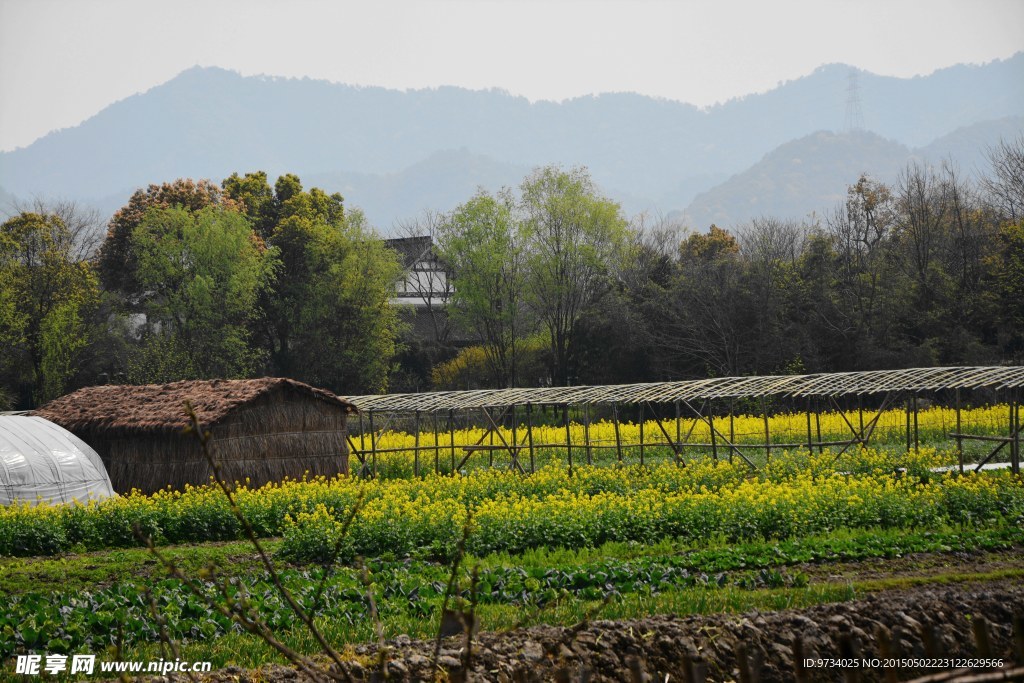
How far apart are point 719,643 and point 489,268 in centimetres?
3845

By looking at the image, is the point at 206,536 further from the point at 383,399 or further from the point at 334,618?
the point at 383,399

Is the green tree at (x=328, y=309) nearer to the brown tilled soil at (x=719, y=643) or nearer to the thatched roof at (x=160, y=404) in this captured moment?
the thatched roof at (x=160, y=404)

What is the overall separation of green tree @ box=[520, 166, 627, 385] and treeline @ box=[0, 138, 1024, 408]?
0.09 metres

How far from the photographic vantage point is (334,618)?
31.1ft

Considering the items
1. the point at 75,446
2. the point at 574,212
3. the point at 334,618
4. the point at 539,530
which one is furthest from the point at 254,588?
the point at 574,212

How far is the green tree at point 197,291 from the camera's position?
39.6m

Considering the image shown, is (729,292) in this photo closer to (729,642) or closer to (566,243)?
(566,243)

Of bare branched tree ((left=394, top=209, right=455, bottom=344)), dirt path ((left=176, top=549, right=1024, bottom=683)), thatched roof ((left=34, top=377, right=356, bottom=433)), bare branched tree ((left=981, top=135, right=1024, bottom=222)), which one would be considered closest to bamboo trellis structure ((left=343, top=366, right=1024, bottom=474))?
thatched roof ((left=34, top=377, right=356, bottom=433))

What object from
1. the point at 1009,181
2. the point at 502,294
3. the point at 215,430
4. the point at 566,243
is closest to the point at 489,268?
the point at 502,294

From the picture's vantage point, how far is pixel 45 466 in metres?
19.2

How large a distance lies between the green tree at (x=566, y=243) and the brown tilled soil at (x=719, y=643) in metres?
36.4

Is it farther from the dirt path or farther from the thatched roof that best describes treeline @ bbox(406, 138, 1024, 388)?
the dirt path

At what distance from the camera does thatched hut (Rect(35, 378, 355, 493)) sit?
20.9 metres

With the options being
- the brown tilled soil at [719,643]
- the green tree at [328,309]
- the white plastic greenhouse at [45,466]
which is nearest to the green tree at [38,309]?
the green tree at [328,309]
